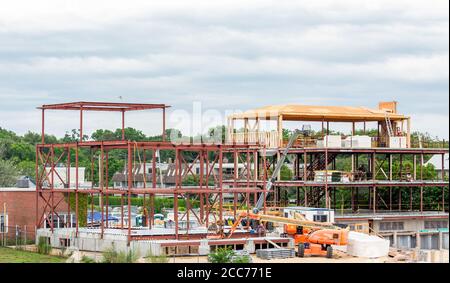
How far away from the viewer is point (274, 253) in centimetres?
6300

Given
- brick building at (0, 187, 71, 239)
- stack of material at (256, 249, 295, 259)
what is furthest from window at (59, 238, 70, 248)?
stack of material at (256, 249, 295, 259)

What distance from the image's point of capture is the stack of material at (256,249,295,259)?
62.7 metres

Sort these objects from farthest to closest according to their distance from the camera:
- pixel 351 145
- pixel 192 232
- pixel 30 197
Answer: pixel 351 145
pixel 30 197
pixel 192 232

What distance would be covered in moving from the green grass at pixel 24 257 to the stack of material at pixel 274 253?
10.8 meters

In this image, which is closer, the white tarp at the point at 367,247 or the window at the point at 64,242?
the white tarp at the point at 367,247

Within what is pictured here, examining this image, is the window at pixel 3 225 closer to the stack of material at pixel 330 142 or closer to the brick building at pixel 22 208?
the brick building at pixel 22 208

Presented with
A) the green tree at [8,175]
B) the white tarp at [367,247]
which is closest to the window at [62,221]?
the white tarp at [367,247]

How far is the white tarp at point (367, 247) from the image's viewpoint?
6406 cm

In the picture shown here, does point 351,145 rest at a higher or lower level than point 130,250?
higher

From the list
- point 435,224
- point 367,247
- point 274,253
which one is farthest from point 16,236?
point 435,224
